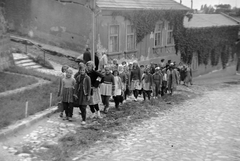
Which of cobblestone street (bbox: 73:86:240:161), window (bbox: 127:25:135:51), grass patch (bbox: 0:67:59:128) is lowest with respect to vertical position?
cobblestone street (bbox: 73:86:240:161)

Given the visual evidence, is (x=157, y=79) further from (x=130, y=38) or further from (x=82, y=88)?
(x=130, y=38)

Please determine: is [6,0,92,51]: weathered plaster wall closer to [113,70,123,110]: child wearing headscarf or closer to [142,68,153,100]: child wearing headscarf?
[142,68,153,100]: child wearing headscarf

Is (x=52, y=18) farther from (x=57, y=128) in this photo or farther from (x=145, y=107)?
(x=57, y=128)

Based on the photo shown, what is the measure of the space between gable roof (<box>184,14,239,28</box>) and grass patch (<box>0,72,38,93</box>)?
21.1 m

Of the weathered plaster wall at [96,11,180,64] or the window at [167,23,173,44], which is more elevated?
the window at [167,23,173,44]

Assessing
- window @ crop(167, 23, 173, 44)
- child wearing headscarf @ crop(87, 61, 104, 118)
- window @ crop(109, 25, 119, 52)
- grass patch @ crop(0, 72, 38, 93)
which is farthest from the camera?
window @ crop(167, 23, 173, 44)

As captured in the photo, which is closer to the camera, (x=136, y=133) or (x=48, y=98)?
(x=136, y=133)

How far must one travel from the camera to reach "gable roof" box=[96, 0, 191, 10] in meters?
21.6

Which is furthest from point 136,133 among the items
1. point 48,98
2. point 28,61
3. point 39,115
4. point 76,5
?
point 76,5

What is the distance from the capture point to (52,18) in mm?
21969

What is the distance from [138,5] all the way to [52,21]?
6.68 m

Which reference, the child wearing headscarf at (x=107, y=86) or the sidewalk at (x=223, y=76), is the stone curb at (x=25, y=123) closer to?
the child wearing headscarf at (x=107, y=86)

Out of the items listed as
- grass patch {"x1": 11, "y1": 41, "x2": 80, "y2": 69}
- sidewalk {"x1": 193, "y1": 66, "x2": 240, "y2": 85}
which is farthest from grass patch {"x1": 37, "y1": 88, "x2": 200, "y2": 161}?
sidewalk {"x1": 193, "y1": 66, "x2": 240, "y2": 85}

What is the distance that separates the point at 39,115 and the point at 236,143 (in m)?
6.09
